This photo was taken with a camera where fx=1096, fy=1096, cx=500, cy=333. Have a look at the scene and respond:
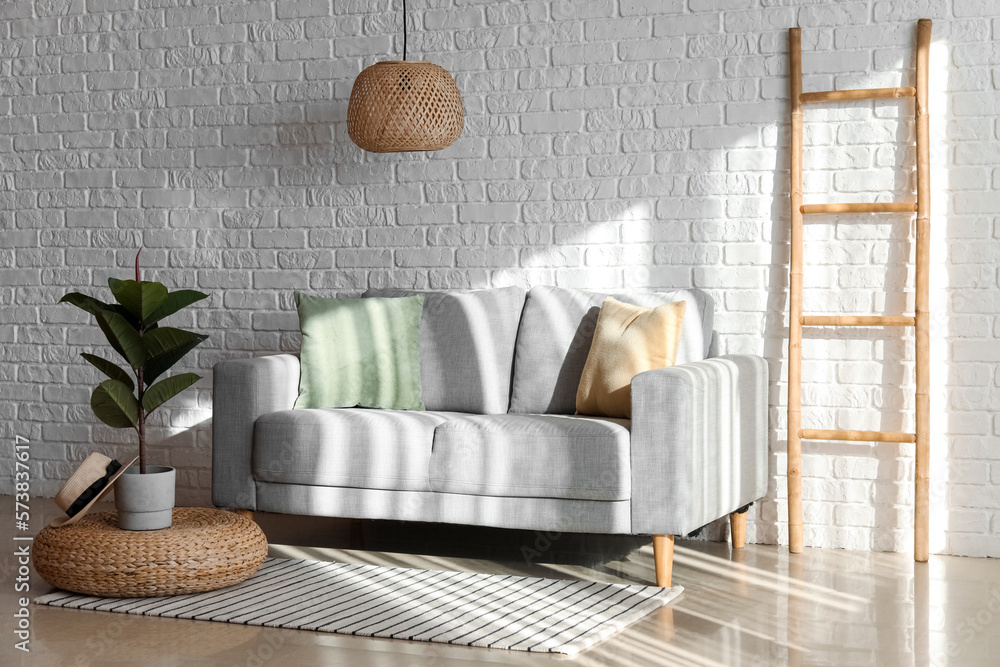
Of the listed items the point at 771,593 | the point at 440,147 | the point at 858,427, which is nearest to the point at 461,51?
the point at 440,147

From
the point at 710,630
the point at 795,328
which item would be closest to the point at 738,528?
the point at 795,328

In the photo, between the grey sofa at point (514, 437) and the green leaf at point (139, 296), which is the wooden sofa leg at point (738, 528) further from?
the green leaf at point (139, 296)

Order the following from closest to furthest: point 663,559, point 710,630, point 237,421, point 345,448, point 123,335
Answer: point 710,630
point 123,335
point 663,559
point 345,448
point 237,421

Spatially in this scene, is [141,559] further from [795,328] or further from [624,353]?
[795,328]

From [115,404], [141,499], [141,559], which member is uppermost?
[115,404]

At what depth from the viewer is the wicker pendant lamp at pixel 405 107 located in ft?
12.9

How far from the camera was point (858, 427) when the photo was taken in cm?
385

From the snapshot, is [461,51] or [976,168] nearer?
[976,168]

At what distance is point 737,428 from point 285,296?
1.99 metres

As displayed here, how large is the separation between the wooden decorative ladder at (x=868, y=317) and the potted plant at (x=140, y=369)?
2.02 metres

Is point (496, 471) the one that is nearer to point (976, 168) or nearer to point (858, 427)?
point (858, 427)

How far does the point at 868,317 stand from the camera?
12.3 ft

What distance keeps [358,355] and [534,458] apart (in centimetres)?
89

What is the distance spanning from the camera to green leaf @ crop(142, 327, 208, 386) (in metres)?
3.11
